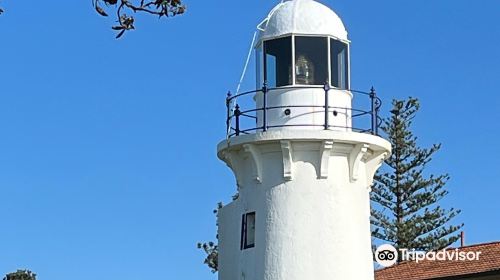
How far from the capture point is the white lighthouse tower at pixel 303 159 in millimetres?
19656

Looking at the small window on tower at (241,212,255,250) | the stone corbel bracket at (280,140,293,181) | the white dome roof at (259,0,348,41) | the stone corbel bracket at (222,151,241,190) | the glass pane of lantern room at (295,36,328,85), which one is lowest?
the small window on tower at (241,212,255,250)

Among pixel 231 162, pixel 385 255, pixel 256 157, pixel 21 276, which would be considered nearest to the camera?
pixel 256 157

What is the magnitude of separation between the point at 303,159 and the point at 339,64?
2012mm

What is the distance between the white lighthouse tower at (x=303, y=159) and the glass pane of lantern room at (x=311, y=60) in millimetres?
18

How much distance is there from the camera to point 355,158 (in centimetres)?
2012

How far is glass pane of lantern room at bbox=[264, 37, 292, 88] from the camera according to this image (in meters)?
20.2

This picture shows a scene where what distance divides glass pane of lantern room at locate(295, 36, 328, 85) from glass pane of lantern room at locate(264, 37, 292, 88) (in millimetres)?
150

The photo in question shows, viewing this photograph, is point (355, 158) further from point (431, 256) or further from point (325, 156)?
point (431, 256)

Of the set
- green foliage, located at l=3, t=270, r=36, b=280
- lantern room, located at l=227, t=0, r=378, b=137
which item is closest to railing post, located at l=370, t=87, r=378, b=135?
lantern room, located at l=227, t=0, r=378, b=137

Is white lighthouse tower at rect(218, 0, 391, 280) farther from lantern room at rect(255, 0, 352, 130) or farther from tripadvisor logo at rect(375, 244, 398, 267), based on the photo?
tripadvisor logo at rect(375, 244, 398, 267)

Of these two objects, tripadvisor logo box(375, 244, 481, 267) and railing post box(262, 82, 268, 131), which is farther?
tripadvisor logo box(375, 244, 481, 267)

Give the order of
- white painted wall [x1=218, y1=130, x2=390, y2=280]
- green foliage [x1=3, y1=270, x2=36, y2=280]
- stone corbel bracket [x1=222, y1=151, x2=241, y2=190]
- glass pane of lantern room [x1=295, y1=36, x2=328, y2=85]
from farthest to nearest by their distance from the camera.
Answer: green foliage [x1=3, y1=270, x2=36, y2=280], stone corbel bracket [x1=222, y1=151, x2=241, y2=190], glass pane of lantern room [x1=295, y1=36, x2=328, y2=85], white painted wall [x1=218, y1=130, x2=390, y2=280]

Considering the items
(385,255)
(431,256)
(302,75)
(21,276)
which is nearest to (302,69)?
(302,75)

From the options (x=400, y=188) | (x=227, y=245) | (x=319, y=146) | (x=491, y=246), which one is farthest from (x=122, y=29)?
(x=400, y=188)
